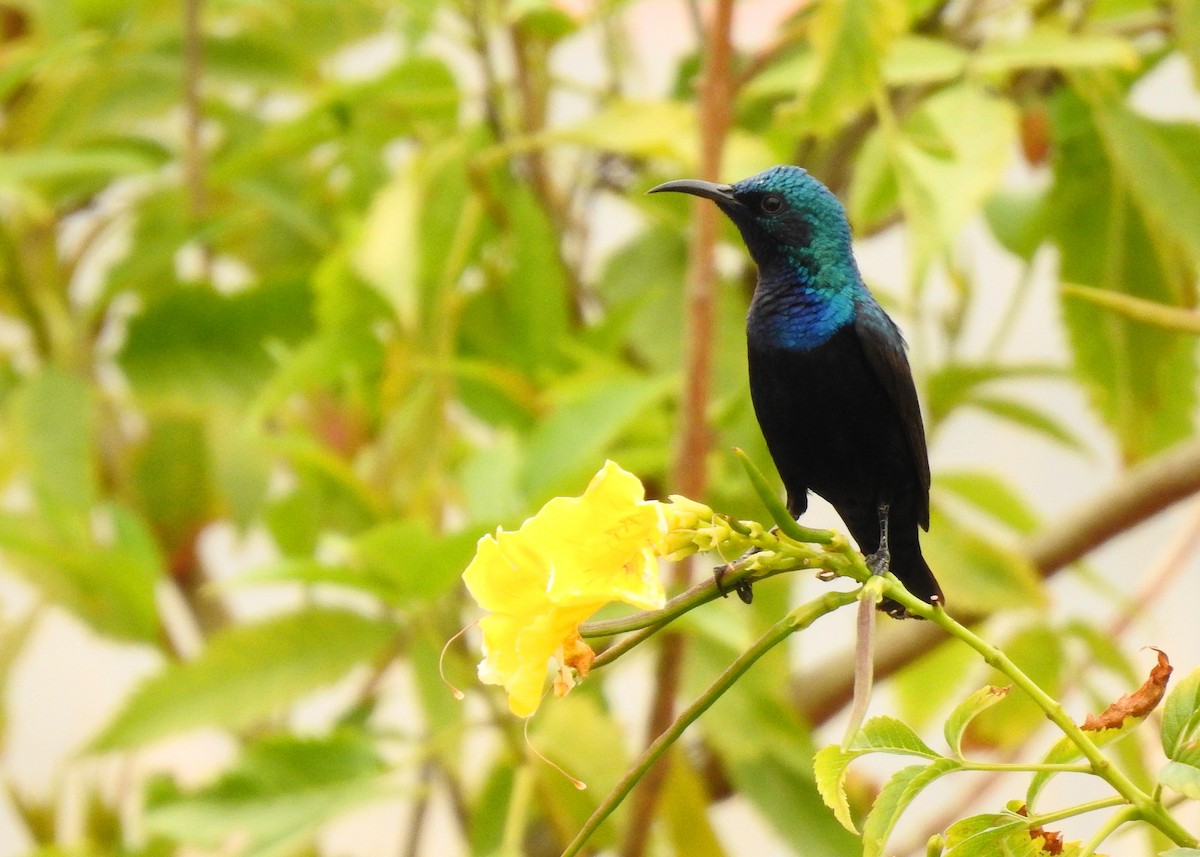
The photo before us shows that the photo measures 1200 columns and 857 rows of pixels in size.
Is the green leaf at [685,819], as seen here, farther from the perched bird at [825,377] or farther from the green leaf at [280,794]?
the perched bird at [825,377]

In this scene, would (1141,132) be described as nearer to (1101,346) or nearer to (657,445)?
(1101,346)

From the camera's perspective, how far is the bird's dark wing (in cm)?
32

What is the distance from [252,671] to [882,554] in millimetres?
510

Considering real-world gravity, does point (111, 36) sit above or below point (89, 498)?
above

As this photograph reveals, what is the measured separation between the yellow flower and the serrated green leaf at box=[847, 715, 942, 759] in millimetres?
47

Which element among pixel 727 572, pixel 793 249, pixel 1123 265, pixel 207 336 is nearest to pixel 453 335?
pixel 207 336

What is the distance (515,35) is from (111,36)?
0.99ft

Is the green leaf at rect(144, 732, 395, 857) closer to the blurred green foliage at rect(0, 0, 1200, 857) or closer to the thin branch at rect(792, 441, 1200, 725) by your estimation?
the blurred green foliage at rect(0, 0, 1200, 857)

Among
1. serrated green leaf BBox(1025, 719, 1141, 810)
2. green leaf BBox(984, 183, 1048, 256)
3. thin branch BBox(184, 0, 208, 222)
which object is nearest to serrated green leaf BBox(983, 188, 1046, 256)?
green leaf BBox(984, 183, 1048, 256)

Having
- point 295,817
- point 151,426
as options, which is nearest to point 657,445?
point 295,817

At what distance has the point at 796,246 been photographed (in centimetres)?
33

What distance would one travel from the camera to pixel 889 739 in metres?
0.24

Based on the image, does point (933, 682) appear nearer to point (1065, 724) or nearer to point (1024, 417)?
point (1024, 417)

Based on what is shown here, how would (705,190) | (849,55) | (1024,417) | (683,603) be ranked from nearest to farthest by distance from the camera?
(683,603) < (705,190) < (849,55) < (1024,417)
